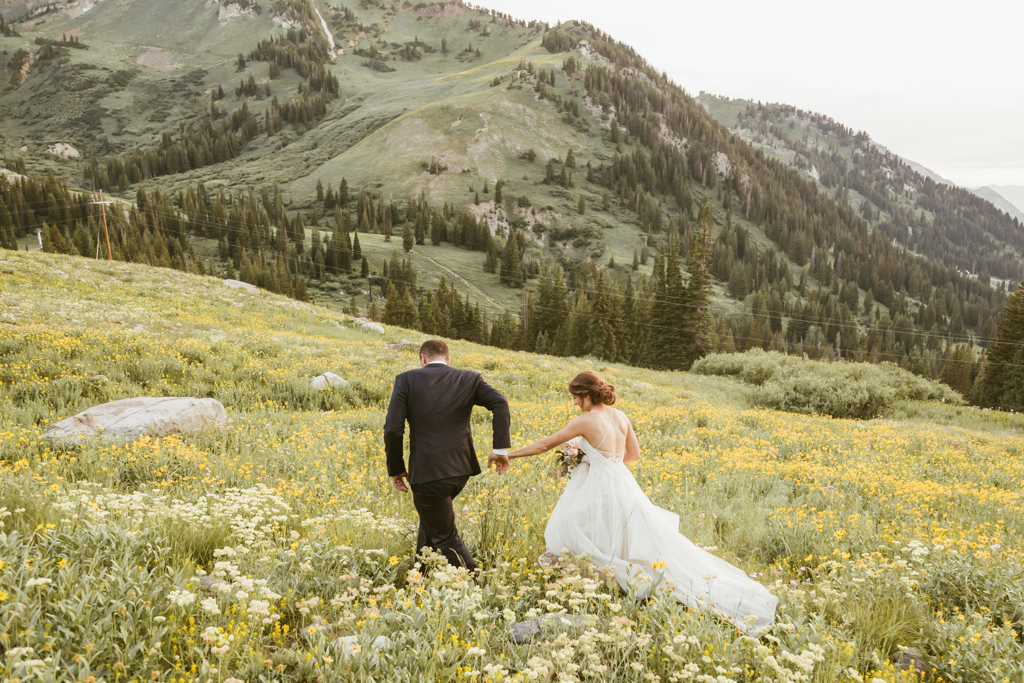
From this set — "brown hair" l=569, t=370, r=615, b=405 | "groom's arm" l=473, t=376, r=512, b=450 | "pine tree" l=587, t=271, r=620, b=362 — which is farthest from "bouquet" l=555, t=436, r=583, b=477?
"pine tree" l=587, t=271, r=620, b=362

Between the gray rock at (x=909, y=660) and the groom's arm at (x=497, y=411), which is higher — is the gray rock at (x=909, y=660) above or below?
below

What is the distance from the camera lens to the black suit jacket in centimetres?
523

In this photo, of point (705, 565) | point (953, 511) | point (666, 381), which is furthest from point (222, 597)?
point (666, 381)

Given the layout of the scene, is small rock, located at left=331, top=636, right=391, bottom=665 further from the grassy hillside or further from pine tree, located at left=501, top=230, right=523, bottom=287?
pine tree, located at left=501, top=230, right=523, bottom=287

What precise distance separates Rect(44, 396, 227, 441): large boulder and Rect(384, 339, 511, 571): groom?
278 inches

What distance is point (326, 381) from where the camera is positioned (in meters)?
17.2

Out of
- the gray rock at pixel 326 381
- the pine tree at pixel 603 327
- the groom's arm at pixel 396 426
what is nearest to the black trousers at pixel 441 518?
the groom's arm at pixel 396 426

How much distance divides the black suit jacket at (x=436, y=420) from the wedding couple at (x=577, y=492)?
10mm

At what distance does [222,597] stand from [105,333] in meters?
19.1

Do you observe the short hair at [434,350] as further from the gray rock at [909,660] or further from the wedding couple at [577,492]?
the gray rock at [909,660]

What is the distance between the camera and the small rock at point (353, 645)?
3.65 metres

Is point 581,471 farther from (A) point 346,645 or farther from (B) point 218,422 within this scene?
(B) point 218,422

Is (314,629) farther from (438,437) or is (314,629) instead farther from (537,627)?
(438,437)

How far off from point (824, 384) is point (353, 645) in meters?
36.9
